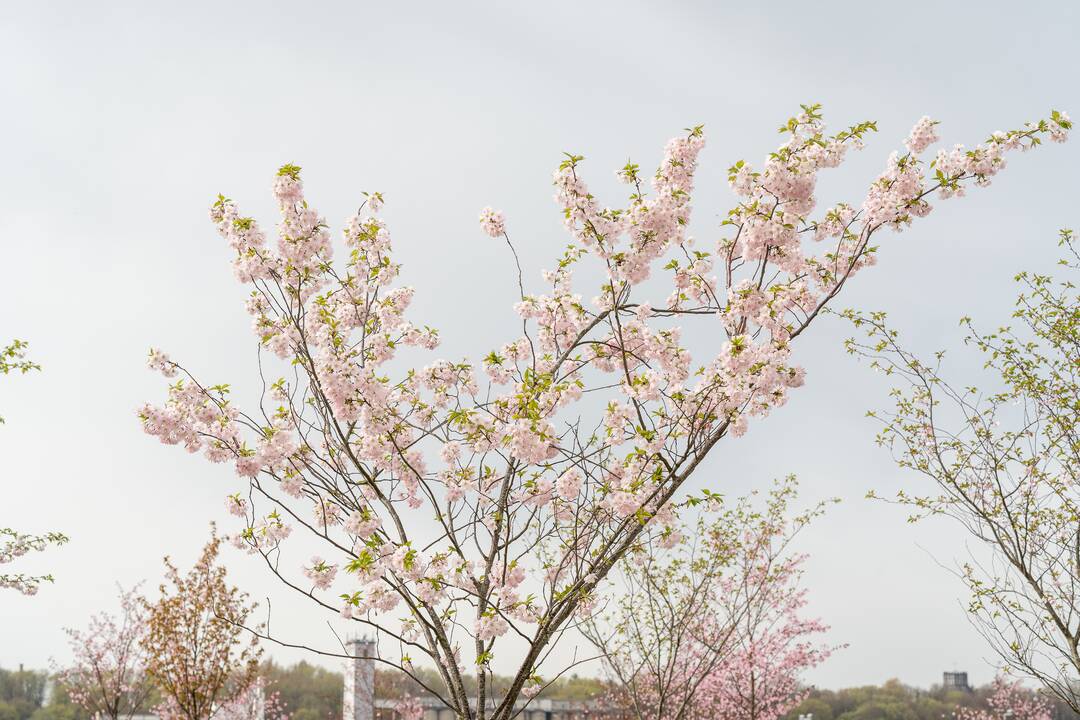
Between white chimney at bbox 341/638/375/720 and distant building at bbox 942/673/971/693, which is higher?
white chimney at bbox 341/638/375/720

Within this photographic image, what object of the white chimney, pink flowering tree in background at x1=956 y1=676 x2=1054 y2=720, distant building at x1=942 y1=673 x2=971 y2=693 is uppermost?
the white chimney

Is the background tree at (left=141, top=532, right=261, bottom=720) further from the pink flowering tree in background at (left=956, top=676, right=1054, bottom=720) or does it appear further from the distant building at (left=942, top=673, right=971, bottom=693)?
the distant building at (left=942, top=673, right=971, bottom=693)

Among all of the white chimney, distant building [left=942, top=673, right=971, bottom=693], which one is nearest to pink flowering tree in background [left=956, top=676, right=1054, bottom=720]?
the white chimney

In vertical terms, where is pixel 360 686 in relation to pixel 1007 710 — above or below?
above

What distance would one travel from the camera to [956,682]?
2132 inches

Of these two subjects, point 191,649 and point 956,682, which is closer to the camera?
point 191,649

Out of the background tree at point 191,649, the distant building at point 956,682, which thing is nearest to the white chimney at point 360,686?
the background tree at point 191,649

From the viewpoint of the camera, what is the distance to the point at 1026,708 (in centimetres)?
1825

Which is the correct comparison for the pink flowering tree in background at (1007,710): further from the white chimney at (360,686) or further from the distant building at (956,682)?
the distant building at (956,682)

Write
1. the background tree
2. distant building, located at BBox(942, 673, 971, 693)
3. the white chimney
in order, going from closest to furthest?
the background tree → the white chimney → distant building, located at BBox(942, 673, 971, 693)

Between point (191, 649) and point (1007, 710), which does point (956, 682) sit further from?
point (191, 649)

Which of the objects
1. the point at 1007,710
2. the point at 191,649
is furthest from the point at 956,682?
the point at 191,649

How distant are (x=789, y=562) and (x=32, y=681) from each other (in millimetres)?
39756

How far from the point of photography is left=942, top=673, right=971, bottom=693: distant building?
5085 centimetres
